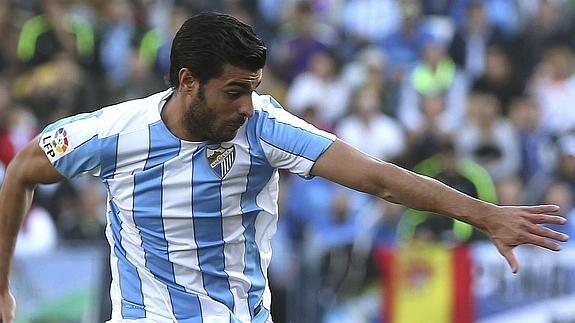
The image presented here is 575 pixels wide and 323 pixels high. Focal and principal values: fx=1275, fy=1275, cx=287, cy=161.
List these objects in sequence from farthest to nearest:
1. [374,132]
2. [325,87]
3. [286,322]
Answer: [325,87] < [374,132] < [286,322]

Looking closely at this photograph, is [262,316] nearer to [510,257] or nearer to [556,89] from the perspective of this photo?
[510,257]

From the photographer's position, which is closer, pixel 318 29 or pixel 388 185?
pixel 388 185

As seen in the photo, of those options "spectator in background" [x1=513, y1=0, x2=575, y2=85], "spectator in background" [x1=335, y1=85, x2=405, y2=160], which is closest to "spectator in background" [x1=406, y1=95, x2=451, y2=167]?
"spectator in background" [x1=335, y1=85, x2=405, y2=160]

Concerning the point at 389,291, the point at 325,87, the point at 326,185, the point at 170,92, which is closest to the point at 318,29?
the point at 325,87

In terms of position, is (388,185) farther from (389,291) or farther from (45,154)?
(389,291)

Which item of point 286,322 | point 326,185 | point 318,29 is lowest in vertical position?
point 286,322

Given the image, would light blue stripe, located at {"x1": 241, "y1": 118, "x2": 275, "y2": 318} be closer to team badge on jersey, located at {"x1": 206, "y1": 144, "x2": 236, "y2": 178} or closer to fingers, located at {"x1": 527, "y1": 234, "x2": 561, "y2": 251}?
team badge on jersey, located at {"x1": 206, "y1": 144, "x2": 236, "y2": 178}

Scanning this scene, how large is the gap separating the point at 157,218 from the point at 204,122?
485 millimetres

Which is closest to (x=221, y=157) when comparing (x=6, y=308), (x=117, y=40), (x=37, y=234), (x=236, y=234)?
(x=236, y=234)

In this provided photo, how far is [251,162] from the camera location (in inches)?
203

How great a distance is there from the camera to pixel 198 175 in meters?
5.20

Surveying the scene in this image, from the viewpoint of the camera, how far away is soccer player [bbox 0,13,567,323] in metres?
4.95

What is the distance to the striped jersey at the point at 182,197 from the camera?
17.0 ft

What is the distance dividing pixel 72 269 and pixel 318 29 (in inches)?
172
